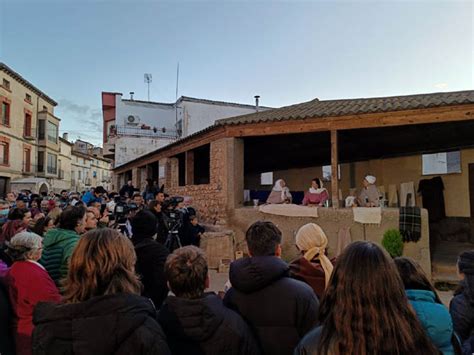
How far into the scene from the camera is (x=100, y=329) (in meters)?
1.39

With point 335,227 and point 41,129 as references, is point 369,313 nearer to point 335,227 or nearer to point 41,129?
point 335,227

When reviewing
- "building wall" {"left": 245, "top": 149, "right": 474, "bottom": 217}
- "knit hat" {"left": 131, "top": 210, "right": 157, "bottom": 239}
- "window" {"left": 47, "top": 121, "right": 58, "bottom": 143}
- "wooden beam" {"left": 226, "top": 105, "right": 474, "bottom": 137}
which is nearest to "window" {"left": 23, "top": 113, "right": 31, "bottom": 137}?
"window" {"left": 47, "top": 121, "right": 58, "bottom": 143}

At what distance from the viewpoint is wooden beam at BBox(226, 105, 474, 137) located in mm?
6425

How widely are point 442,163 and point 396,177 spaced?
1326 mm

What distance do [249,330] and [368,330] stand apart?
77cm

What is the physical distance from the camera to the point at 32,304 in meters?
2.25

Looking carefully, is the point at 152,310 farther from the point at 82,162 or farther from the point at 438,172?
the point at 82,162

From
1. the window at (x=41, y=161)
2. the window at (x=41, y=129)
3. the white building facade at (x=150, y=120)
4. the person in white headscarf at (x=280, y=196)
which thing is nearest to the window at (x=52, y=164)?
the window at (x=41, y=161)

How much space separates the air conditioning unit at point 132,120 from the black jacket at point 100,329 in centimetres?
2336

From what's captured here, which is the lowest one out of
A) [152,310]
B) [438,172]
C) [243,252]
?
[243,252]

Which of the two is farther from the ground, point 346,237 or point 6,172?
point 6,172

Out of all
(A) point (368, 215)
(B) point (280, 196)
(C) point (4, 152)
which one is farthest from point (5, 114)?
(A) point (368, 215)

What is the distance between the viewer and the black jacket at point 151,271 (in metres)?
2.77

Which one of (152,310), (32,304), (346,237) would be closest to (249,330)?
(152,310)
